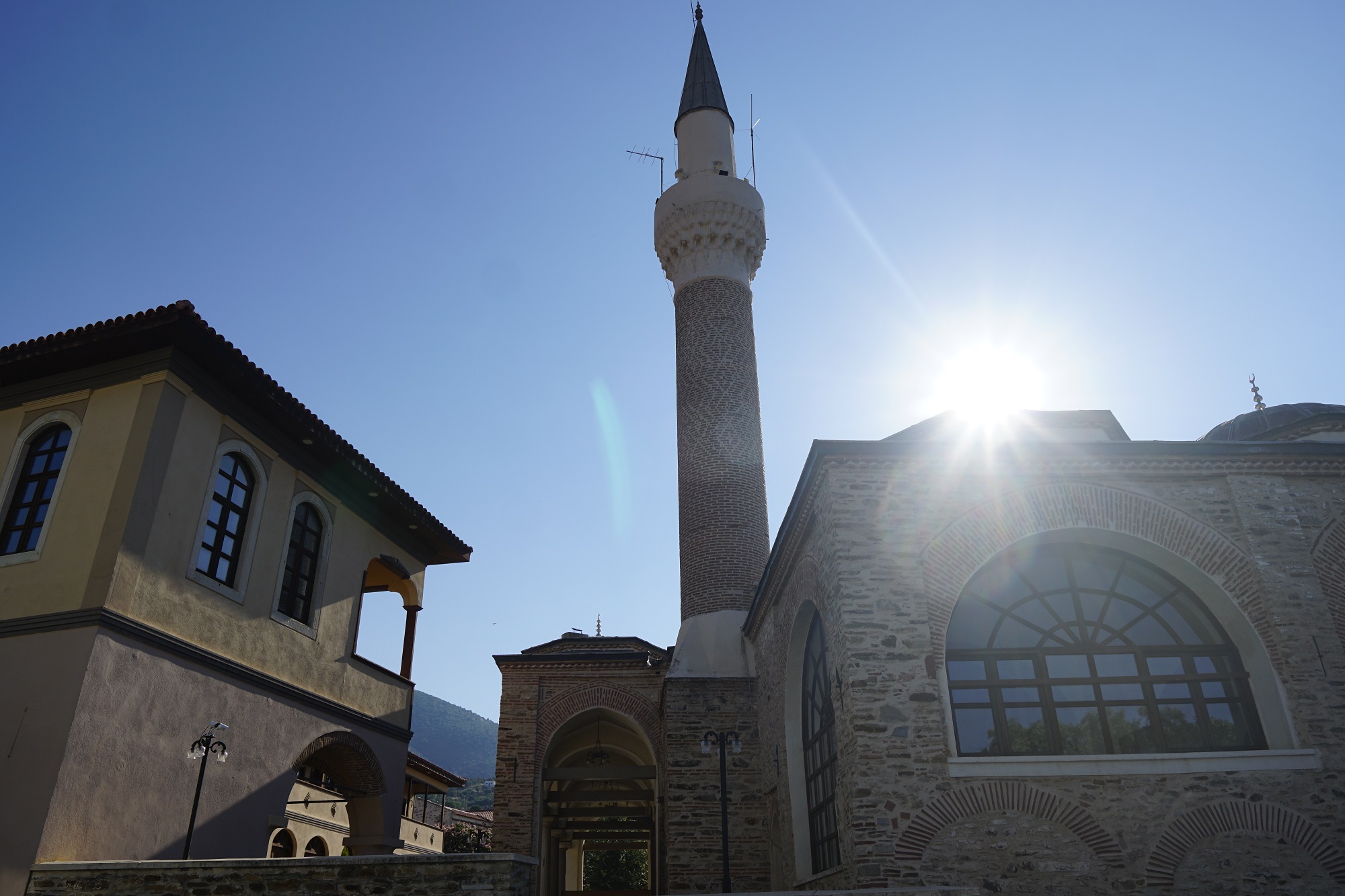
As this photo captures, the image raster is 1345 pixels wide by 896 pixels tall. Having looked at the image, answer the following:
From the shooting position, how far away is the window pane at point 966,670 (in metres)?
9.38

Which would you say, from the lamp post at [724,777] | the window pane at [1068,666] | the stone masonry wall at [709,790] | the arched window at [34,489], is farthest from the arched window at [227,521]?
the window pane at [1068,666]

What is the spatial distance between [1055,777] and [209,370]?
10.6 m

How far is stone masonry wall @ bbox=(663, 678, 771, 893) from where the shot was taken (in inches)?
575

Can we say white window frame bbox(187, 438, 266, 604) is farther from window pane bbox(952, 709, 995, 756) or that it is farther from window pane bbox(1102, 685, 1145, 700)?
window pane bbox(1102, 685, 1145, 700)

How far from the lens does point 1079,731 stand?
362 inches

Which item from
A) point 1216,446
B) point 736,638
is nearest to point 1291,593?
point 1216,446

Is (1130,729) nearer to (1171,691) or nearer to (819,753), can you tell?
(1171,691)

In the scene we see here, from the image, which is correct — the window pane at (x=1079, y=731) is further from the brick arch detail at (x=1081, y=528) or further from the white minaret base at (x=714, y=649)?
the white minaret base at (x=714, y=649)

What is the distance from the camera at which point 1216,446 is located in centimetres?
998

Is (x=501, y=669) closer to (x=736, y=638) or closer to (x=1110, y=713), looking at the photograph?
(x=736, y=638)

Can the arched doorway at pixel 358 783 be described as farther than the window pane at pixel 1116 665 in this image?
Yes

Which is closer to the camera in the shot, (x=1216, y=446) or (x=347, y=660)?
(x=1216, y=446)

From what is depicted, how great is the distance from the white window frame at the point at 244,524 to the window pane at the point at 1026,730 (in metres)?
9.18

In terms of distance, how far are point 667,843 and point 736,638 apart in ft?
12.2
